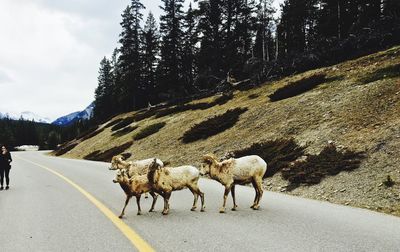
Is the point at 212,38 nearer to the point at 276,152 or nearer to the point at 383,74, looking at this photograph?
the point at 383,74

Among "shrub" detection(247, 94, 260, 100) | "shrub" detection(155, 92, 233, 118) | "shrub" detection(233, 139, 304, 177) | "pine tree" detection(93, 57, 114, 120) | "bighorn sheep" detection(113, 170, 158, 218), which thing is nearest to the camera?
"bighorn sheep" detection(113, 170, 158, 218)

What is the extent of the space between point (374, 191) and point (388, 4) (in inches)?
1345

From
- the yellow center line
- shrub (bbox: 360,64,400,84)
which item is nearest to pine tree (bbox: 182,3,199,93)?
shrub (bbox: 360,64,400,84)

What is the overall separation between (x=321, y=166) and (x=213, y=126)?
503 inches

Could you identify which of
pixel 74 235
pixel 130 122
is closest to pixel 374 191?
pixel 74 235

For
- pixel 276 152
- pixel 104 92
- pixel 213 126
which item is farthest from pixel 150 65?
pixel 276 152

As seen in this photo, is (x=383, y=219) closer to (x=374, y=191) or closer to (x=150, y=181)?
(x=374, y=191)

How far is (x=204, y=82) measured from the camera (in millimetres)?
53125

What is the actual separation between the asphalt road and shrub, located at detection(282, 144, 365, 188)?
1.93 meters

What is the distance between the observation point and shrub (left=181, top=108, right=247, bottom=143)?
2519cm

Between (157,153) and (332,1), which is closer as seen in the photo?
(157,153)

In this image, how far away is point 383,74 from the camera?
21391mm

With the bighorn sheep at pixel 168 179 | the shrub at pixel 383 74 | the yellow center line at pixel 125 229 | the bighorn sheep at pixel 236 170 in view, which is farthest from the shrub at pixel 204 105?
the bighorn sheep at pixel 168 179

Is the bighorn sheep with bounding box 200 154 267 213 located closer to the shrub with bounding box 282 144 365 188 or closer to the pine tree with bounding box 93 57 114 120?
the shrub with bounding box 282 144 365 188
